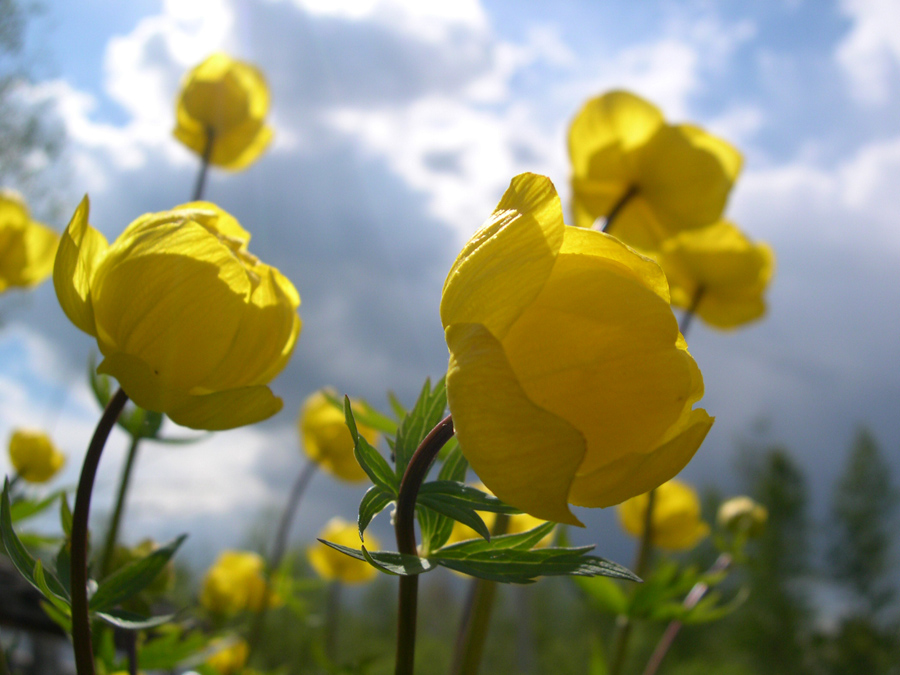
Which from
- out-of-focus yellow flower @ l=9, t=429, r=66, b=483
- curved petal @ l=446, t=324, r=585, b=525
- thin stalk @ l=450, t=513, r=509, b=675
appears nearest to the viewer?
curved petal @ l=446, t=324, r=585, b=525

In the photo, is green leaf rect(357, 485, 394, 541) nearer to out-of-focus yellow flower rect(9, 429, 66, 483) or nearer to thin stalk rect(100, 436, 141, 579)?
thin stalk rect(100, 436, 141, 579)

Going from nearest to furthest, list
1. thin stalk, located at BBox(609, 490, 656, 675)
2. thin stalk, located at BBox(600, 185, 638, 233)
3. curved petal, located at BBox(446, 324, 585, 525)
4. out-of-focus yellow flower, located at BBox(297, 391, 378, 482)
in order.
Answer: curved petal, located at BBox(446, 324, 585, 525)
thin stalk, located at BBox(609, 490, 656, 675)
thin stalk, located at BBox(600, 185, 638, 233)
out-of-focus yellow flower, located at BBox(297, 391, 378, 482)

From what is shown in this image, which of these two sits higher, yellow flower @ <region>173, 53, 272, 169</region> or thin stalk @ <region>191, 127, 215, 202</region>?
yellow flower @ <region>173, 53, 272, 169</region>

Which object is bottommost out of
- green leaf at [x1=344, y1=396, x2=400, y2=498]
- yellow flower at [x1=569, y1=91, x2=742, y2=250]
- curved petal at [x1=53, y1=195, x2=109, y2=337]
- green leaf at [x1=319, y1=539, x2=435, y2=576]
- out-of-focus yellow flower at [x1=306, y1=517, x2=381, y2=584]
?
out-of-focus yellow flower at [x1=306, y1=517, x2=381, y2=584]

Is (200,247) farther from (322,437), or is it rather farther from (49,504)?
(322,437)

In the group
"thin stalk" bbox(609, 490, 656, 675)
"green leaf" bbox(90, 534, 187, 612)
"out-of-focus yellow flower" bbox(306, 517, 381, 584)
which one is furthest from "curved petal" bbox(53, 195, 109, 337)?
"out-of-focus yellow flower" bbox(306, 517, 381, 584)

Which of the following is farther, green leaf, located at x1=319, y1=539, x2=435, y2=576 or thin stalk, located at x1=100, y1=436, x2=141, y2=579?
thin stalk, located at x1=100, y1=436, x2=141, y2=579

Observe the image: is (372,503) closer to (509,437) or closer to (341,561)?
(509,437)
